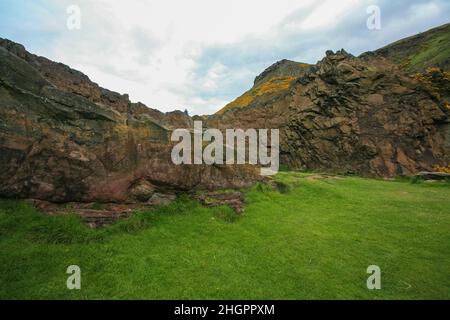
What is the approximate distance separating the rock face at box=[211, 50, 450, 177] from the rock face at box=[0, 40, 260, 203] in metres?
19.1

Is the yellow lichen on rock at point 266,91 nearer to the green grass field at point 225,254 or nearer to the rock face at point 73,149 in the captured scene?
the rock face at point 73,149

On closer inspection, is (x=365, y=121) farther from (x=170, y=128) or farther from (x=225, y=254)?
(x=225, y=254)

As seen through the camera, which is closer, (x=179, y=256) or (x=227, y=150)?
(x=179, y=256)

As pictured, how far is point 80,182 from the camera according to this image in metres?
10.3

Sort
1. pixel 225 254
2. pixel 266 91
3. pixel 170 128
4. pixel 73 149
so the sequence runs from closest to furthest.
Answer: pixel 225 254 → pixel 73 149 → pixel 170 128 → pixel 266 91

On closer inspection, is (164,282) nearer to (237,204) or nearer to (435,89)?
(237,204)

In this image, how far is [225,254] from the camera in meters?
8.75

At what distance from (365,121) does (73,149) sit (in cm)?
2618

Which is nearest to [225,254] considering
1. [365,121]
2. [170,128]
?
[170,128]

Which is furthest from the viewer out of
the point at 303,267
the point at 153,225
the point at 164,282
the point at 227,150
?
the point at 227,150

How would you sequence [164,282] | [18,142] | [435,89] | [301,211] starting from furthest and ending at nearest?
[435,89] < [301,211] < [18,142] < [164,282]

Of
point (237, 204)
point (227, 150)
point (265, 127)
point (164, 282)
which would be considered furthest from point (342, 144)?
point (164, 282)
